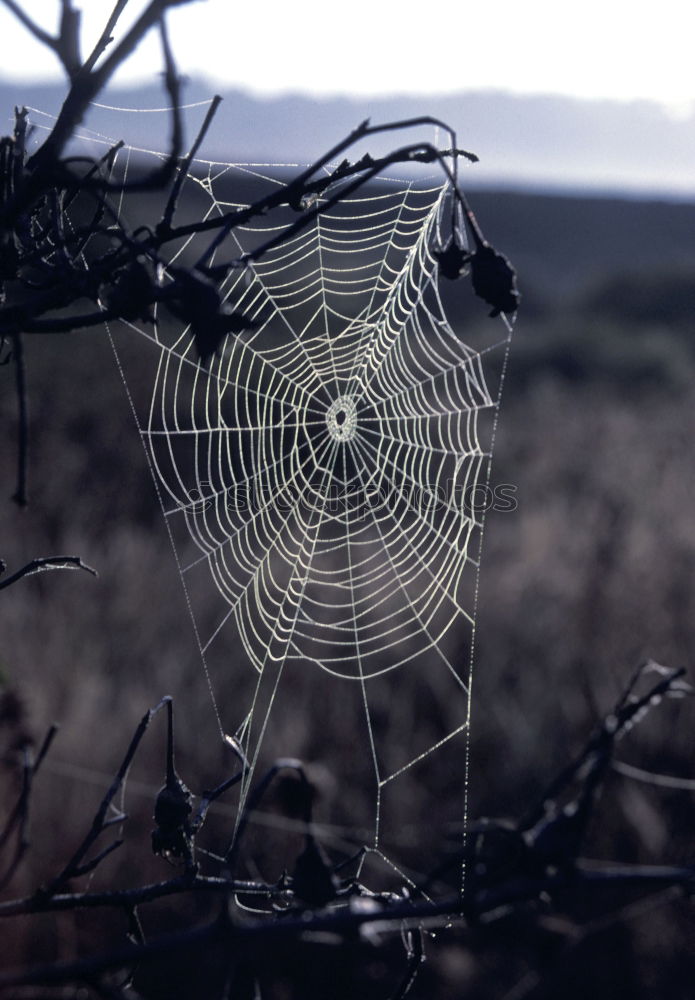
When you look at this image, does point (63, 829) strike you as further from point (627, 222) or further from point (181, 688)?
point (627, 222)

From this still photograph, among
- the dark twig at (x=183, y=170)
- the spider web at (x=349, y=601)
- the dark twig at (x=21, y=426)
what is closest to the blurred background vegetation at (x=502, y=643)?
the spider web at (x=349, y=601)

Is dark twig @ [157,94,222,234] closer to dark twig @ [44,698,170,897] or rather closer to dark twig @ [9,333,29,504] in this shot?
dark twig @ [9,333,29,504]

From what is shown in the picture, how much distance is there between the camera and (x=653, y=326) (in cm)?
2488

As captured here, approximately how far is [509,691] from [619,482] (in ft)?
13.0

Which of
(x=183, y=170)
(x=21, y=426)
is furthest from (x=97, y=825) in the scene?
(x=183, y=170)

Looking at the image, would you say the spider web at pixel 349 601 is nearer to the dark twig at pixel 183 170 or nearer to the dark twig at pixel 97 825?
the dark twig at pixel 183 170

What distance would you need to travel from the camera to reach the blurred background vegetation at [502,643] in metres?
3.72

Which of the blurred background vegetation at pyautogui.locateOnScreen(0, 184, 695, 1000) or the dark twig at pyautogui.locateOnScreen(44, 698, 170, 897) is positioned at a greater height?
the dark twig at pyautogui.locateOnScreen(44, 698, 170, 897)

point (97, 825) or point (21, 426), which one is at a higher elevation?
point (21, 426)

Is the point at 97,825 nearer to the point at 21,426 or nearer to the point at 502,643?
the point at 21,426

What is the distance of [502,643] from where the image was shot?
5.70 meters

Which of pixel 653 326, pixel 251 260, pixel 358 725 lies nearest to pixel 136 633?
pixel 358 725

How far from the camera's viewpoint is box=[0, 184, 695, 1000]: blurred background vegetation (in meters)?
3.72

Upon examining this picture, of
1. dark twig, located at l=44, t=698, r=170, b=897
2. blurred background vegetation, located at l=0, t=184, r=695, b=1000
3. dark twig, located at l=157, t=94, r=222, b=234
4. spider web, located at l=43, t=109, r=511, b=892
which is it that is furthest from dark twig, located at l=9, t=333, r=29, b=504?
spider web, located at l=43, t=109, r=511, b=892
